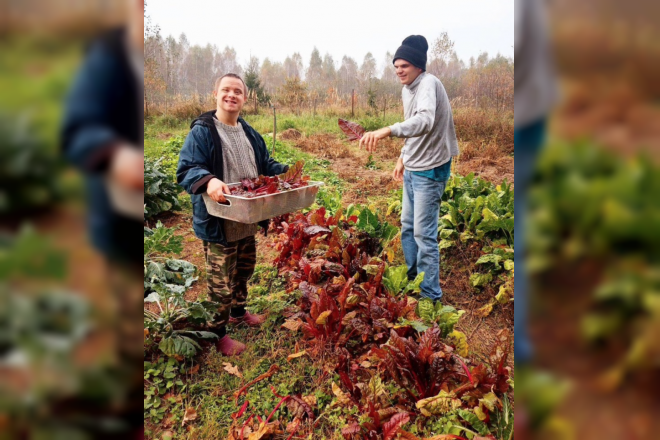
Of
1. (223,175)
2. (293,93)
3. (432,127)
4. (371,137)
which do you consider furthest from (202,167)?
(293,93)

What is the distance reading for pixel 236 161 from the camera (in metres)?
2.47

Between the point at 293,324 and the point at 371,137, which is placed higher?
the point at 371,137

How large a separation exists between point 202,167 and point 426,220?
1.61 meters

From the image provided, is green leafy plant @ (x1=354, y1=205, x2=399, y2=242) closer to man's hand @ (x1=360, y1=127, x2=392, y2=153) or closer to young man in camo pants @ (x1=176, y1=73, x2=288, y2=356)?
young man in camo pants @ (x1=176, y1=73, x2=288, y2=356)

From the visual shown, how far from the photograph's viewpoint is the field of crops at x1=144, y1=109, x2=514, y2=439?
77.0 inches

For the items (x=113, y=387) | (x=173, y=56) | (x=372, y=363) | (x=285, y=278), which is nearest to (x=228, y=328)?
(x=285, y=278)

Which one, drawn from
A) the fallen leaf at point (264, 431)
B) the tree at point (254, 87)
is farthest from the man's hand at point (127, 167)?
the tree at point (254, 87)

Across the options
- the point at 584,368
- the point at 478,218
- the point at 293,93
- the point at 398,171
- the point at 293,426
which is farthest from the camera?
the point at 293,93

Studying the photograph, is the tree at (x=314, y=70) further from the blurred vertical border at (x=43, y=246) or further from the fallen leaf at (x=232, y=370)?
the blurred vertical border at (x=43, y=246)

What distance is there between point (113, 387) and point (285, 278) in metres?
3.23

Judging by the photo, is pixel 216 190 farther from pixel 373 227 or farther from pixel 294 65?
pixel 294 65

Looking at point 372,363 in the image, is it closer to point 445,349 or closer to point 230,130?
point 445,349

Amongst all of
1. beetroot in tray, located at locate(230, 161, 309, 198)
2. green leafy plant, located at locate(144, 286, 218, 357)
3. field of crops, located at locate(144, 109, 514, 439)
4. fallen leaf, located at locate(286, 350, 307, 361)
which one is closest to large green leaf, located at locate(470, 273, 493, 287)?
field of crops, located at locate(144, 109, 514, 439)

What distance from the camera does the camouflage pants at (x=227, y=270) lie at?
7.82 feet
